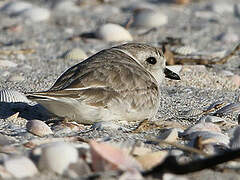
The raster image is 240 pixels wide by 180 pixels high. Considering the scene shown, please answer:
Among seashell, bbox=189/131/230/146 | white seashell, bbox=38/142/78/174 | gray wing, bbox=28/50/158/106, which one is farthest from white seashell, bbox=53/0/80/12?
white seashell, bbox=38/142/78/174

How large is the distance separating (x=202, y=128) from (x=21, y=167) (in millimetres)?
1200

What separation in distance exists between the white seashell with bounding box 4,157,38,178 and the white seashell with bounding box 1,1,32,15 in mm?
5345

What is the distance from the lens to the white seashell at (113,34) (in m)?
6.19

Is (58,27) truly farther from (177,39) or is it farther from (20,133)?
(20,133)

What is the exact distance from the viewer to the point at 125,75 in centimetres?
354

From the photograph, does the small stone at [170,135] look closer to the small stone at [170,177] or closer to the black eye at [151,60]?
the small stone at [170,177]

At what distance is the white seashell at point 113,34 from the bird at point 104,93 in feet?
7.86

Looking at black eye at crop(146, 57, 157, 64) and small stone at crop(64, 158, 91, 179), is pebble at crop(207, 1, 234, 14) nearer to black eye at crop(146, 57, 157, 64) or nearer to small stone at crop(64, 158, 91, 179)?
black eye at crop(146, 57, 157, 64)

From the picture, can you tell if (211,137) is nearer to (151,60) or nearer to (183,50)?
(151,60)

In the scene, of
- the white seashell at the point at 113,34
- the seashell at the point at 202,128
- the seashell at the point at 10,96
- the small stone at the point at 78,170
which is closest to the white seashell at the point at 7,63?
the seashell at the point at 10,96

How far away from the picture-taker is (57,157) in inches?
91.6

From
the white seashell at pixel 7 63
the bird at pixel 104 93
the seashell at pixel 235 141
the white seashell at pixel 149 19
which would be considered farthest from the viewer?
the white seashell at pixel 149 19

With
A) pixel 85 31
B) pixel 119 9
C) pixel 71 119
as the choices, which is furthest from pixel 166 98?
pixel 119 9

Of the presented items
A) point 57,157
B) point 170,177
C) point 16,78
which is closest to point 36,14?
point 16,78
